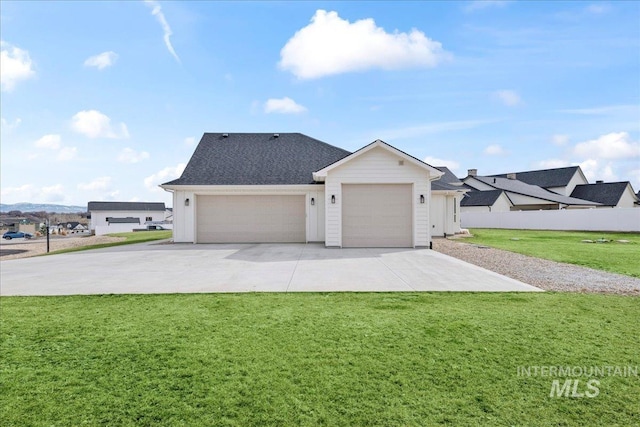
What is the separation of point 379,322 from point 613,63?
16412mm

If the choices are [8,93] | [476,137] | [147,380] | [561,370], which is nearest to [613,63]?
[476,137]

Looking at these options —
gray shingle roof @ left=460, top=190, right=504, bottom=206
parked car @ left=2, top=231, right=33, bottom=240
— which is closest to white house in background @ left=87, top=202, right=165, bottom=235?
parked car @ left=2, top=231, right=33, bottom=240

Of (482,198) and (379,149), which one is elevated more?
(379,149)

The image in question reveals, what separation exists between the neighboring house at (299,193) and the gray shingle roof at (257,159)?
5cm

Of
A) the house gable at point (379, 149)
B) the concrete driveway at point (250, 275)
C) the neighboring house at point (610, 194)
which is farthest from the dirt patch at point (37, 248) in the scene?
the neighboring house at point (610, 194)

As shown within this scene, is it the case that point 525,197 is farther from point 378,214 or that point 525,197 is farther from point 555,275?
point 555,275

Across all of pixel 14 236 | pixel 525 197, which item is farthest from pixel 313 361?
pixel 14 236

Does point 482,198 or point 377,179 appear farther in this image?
point 482,198

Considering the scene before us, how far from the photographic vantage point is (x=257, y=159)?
56.3ft

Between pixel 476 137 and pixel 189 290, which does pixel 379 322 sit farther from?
pixel 476 137

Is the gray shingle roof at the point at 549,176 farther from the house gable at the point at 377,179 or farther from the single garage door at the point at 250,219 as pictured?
the single garage door at the point at 250,219

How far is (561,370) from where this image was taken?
3.08m

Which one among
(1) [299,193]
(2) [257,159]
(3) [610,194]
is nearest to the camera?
(1) [299,193]

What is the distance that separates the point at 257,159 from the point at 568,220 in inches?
943
